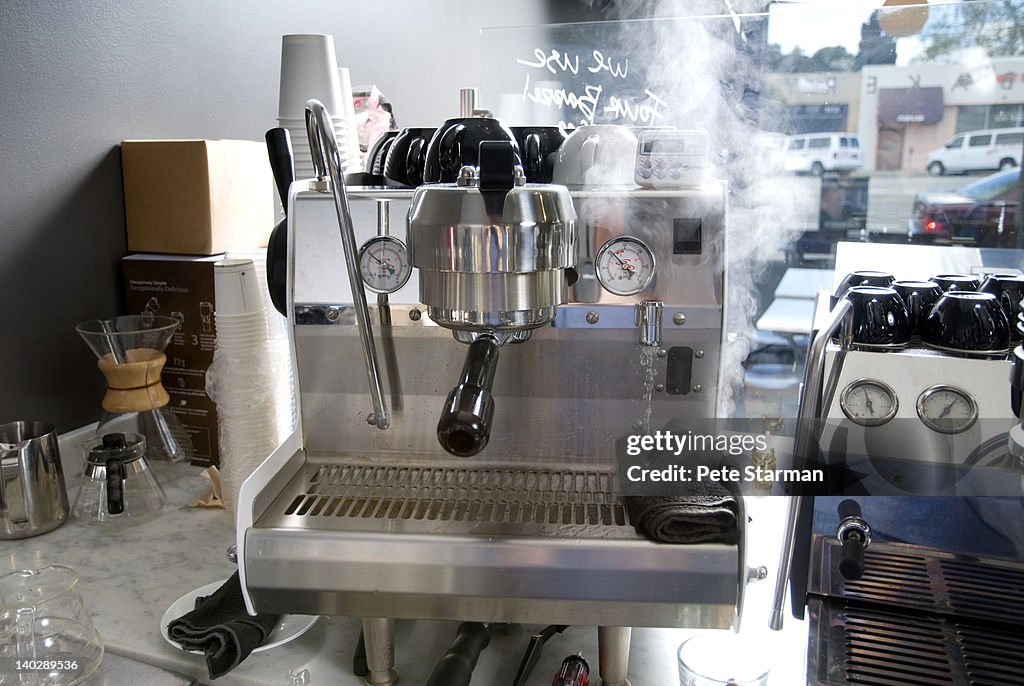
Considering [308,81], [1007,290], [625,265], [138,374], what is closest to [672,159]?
[625,265]

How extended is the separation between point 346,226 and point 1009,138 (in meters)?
2.36

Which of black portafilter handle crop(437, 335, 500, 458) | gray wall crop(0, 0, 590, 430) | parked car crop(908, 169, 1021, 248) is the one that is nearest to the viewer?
black portafilter handle crop(437, 335, 500, 458)

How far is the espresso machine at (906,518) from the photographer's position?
761 mm

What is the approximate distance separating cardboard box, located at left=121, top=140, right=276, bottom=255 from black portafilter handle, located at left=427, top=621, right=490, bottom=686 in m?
0.85

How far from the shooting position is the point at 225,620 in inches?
34.0

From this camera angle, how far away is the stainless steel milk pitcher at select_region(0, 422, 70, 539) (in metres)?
1.07

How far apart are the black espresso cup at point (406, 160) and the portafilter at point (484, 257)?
301mm

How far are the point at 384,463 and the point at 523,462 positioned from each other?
0.15 m

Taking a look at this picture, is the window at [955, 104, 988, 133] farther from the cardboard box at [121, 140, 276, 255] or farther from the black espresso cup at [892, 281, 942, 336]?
the cardboard box at [121, 140, 276, 255]

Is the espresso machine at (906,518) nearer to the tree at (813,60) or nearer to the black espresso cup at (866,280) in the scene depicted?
the black espresso cup at (866,280)

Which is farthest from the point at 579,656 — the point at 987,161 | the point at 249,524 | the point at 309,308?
the point at 987,161

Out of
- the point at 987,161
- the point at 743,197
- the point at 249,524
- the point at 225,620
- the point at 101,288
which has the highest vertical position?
the point at 987,161

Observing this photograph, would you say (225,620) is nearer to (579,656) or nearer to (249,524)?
(249,524)

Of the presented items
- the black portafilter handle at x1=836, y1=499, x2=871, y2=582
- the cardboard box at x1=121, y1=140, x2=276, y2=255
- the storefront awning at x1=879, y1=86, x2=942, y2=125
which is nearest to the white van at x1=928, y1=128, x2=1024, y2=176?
the storefront awning at x1=879, y1=86, x2=942, y2=125
